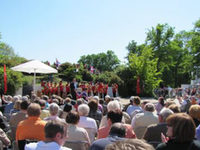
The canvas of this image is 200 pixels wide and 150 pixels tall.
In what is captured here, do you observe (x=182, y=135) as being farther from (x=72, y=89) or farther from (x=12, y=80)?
(x=12, y=80)

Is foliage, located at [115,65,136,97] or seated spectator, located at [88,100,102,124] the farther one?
foliage, located at [115,65,136,97]

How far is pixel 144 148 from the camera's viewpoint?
3.73ft

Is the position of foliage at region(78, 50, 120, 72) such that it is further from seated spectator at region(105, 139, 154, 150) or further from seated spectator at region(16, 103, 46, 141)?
seated spectator at region(105, 139, 154, 150)

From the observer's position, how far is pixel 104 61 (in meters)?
96.8

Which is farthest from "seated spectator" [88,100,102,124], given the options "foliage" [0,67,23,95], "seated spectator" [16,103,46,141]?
"foliage" [0,67,23,95]

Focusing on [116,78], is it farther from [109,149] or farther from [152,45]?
[109,149]

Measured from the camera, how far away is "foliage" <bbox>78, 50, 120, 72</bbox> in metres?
95.9

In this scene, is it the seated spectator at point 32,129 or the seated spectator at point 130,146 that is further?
the seated spectator at point 32,129

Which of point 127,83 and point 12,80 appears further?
point 127,83

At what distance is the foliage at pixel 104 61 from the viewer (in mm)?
95875

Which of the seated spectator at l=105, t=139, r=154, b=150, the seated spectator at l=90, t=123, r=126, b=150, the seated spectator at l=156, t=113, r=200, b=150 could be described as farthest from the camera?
the seated spectator at l=90, t=123, r=126, b=150

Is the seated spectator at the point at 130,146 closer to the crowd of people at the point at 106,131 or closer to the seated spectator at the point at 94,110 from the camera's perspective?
the crowd of people at the point at 106,131

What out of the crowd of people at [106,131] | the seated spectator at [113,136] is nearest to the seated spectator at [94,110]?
the crowd of people at [106,131]

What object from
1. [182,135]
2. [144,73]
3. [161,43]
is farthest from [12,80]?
[161,43]
